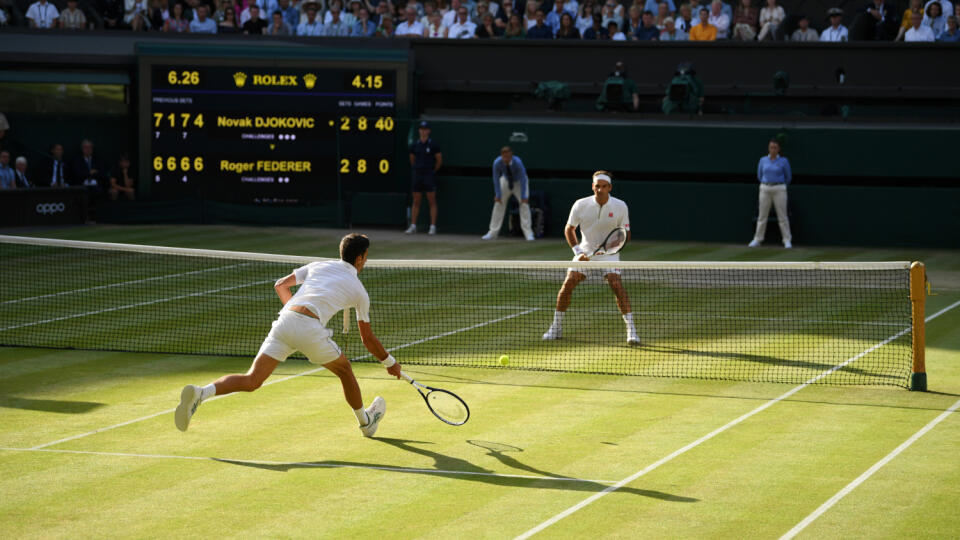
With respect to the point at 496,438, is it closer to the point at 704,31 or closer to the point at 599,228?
the point at 599,228

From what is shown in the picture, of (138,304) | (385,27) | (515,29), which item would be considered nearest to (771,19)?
(515,29)

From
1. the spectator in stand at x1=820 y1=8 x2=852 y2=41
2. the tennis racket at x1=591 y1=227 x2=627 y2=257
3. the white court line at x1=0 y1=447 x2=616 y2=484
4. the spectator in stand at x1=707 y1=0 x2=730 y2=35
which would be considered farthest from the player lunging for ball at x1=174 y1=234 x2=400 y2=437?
the spectator in stand at x1=820 y1=8 x2=852 y2=41

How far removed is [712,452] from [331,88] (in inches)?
714

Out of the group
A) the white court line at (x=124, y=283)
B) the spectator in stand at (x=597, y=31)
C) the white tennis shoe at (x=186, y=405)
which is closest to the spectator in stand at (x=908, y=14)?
the spectator in stand at (x=597, y=31)

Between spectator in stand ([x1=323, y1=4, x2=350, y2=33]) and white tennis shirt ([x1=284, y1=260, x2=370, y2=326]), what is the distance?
19.4m

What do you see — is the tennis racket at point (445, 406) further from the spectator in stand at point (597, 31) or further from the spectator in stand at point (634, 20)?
the spectator in stand at point (634, 20)

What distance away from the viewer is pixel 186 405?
9.45 m

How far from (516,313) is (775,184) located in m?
9.07

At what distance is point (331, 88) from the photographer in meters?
26.4

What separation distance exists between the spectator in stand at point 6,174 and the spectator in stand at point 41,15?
4007mm

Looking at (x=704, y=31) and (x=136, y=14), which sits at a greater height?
(x=136, y=14)

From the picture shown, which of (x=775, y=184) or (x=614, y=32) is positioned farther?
(x=614, y=32)

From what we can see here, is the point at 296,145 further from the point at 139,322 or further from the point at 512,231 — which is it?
the point at 139,322

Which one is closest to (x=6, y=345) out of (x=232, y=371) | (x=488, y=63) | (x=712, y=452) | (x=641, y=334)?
(x=232, y=371)
